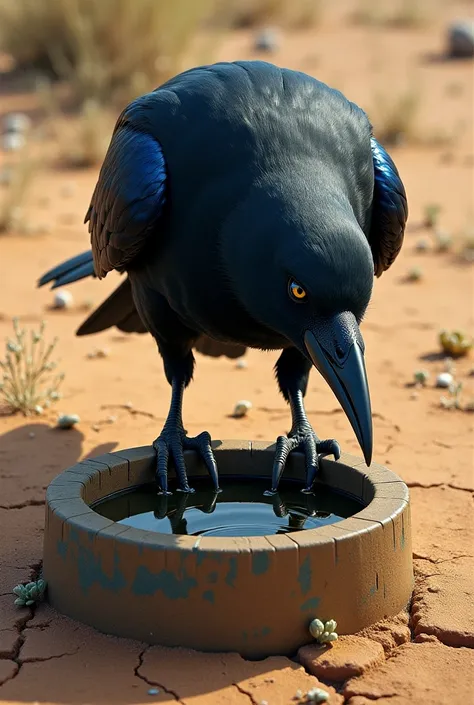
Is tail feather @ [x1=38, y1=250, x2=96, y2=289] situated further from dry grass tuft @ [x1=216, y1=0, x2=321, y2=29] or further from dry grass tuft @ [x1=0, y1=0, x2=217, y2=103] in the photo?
Result: dry grass tuft @ [x1=216, y1=0, x2=321, y2=29]

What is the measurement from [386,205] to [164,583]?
171 centimetres

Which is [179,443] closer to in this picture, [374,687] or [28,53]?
[374,687]

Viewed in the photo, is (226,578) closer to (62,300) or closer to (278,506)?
(278,506)

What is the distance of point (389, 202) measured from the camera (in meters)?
3.87

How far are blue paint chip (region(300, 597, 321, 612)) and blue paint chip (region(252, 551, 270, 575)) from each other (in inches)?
7.0

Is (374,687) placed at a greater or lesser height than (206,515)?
lesser

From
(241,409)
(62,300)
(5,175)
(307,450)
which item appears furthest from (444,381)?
(5,175)

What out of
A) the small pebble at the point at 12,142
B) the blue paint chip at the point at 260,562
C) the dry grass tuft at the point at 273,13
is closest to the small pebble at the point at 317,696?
the blue paint chip at the point at 260,562

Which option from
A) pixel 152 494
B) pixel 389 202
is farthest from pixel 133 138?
pixel 152 494

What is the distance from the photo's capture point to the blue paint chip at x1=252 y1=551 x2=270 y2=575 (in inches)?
114

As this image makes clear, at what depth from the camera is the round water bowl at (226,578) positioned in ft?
9.54

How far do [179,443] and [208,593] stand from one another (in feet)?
3.26

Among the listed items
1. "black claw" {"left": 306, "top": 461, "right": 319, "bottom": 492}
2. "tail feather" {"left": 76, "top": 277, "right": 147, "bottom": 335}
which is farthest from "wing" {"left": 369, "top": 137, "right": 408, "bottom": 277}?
"tail feather" {"left": 76, "top": 277, "right": 147, "bottom": 335}

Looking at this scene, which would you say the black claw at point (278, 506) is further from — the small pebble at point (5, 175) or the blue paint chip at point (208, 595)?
the small pebble at point (5, 175)
